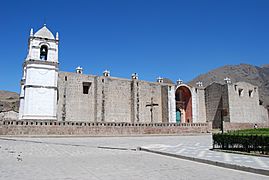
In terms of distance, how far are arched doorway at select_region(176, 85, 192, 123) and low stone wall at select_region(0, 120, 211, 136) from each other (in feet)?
35.5

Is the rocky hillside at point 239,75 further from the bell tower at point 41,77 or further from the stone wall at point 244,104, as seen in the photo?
the bell tower at point 41,77

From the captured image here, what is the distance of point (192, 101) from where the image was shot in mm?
38812

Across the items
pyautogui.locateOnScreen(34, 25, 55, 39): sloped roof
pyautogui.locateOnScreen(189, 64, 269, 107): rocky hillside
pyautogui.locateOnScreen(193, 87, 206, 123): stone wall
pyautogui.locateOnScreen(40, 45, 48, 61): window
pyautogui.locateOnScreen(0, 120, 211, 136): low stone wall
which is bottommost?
pyautogui.locateOnScreen(0, 120, 211, 136): low stone wall

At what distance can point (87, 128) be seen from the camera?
22203mm

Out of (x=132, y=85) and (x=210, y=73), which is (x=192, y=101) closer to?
(x=132, y=85)

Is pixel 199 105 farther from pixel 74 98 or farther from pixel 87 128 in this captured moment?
pixel 87 128

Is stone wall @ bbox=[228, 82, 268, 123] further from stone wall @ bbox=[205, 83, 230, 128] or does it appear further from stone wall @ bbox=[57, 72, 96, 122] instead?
stone wall @ bbox=[57, 72, 96, 122]

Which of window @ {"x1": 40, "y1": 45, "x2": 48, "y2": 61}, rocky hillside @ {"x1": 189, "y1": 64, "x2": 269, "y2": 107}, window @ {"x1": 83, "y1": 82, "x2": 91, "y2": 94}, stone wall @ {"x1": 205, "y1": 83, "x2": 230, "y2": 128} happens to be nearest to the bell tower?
window @ {"x1": 40, "y1": 45, "x2": 48, "y2": 61}

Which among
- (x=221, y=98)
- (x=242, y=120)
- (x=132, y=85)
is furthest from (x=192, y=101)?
(x=132, y=85)

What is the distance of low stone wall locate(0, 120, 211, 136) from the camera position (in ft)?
64.4

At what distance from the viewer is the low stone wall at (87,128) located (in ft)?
64.4

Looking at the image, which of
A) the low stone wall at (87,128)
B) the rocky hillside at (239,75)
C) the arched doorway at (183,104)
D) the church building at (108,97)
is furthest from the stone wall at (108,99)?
the rocky hillside at (239,75)

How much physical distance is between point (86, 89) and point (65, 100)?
142 inches

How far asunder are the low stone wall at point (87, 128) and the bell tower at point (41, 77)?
4243 mm
